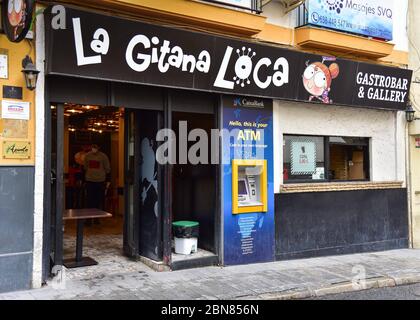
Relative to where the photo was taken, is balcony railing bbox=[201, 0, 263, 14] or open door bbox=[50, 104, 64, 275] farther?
balcony railing bbox=[201, 0, 263, 14]

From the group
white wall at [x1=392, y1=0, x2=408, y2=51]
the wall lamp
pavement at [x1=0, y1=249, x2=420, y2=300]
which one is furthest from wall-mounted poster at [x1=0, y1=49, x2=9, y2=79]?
white wall at [x1=392, y1=0, x2=408, y2=51]

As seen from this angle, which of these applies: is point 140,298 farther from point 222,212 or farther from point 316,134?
point 316,134

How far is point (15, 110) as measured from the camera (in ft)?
20.9

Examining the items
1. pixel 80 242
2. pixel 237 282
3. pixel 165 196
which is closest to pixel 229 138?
pixel 165 196

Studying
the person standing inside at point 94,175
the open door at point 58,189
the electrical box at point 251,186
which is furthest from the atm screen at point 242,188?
the person standing inside at point 94,175

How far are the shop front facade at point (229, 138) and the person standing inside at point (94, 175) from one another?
268 cm

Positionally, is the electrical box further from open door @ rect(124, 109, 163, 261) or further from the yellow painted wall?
the yellow painted wall

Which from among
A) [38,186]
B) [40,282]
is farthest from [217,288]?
[38,186]

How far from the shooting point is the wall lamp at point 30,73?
244 inches

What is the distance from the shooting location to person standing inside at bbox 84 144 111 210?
11391mm

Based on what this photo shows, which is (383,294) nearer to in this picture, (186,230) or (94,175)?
(186,230)

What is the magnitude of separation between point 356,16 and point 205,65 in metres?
4.07

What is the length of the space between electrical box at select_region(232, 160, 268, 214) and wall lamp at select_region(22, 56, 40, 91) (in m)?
3.77

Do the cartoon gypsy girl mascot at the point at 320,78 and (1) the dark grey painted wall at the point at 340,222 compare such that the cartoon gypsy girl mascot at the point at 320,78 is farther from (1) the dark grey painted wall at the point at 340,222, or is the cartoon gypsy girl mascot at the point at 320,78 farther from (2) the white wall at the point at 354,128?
(1) the dark grey painted wall at the point at 340,222
